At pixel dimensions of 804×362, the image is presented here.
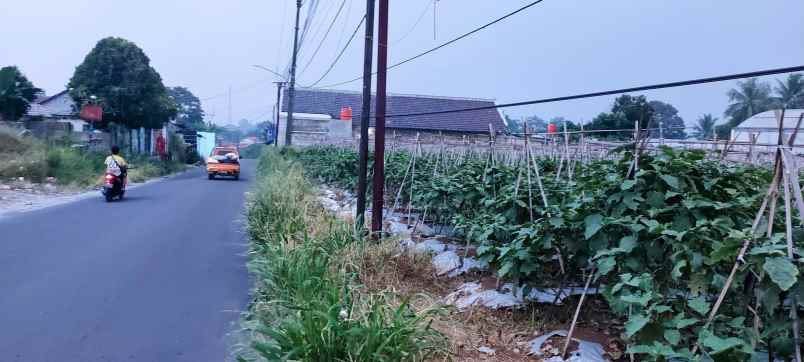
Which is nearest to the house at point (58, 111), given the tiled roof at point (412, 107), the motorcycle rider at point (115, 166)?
the motorcycle rider at point (115, 166)

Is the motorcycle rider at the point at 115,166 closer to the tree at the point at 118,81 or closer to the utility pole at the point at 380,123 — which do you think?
the utility pole at the point at 380,123

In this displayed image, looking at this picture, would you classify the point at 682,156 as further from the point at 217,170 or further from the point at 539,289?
the point at 217,170

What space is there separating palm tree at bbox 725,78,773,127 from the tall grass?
8682mm

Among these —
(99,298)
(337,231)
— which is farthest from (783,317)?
(99,298)

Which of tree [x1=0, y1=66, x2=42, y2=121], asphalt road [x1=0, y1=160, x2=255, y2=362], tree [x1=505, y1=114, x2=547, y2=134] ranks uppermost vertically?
tree [x1=0, y1=66, x2=42, y2=121]

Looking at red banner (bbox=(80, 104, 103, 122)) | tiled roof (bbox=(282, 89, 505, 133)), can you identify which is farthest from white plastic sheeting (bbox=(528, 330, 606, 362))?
tiled roof (bbox=(282, 89, 505, 133))

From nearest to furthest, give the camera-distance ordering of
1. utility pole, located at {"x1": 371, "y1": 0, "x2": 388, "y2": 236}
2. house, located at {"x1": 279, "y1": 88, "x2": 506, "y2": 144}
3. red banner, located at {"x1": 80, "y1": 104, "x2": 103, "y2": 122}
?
utility pole, located at {"x1": 371, "y1": 0, "x2": 388, "y2": 236} → red banner, located at {"x1": 80, "y1": 104, "x2": 103, "y2": 122} → house, located at {"x1": 279, "y1": 88, "x2": 506, "y2": 144}

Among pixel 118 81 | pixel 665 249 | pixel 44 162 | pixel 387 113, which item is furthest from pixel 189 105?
pixel 665 249

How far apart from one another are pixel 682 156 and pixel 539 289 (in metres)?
1.65

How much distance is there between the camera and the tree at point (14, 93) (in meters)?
22.5

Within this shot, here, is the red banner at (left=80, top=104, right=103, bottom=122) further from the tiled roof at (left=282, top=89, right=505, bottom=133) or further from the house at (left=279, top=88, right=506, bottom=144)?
the tiled roof at (left=282, top=89, right=505, bottom=133)

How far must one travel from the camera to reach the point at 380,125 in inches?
364

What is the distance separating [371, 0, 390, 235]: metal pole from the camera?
30.0ft

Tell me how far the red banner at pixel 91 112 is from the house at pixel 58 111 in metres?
0.76
